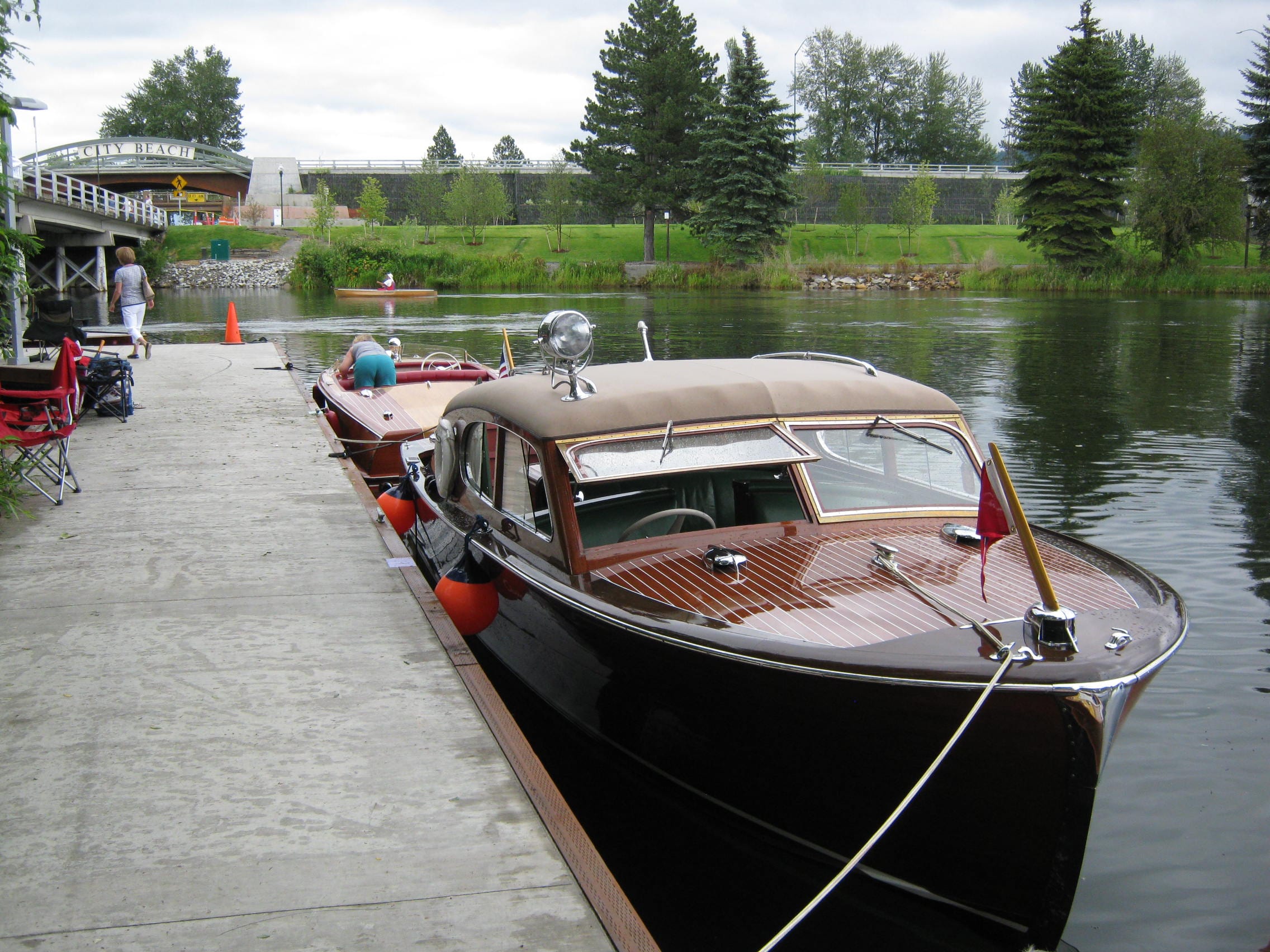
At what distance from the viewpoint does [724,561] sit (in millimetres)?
4812

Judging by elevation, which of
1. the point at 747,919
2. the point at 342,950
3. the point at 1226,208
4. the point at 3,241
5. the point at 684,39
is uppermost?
the point at 684,39

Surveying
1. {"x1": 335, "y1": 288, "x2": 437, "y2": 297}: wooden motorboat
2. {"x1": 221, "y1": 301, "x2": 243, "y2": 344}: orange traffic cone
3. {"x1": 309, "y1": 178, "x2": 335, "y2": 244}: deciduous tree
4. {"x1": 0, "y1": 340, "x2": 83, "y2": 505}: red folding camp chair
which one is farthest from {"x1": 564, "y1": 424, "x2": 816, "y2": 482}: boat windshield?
{"x1": 309, "y1": 178, "x2": 335, "y2": 244}: deciduous tree

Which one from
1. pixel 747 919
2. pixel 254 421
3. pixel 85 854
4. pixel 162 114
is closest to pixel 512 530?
pixel 747 919

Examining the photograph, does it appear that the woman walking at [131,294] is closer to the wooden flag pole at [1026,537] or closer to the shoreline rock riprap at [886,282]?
the wooden flag pole at [1026,537]

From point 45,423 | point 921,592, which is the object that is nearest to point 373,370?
point 45,423

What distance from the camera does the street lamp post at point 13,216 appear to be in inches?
317

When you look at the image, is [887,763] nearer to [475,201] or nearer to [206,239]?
[475,201]

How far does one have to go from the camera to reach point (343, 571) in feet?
21.7

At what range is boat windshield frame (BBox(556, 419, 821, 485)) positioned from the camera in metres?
5.07

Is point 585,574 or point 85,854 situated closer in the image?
point 85,854

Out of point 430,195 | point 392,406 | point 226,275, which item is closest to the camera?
point 392,406

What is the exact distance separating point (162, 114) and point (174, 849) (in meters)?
121

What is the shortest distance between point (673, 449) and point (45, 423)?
248 inches

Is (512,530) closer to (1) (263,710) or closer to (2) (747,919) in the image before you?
(1) (263,710)
